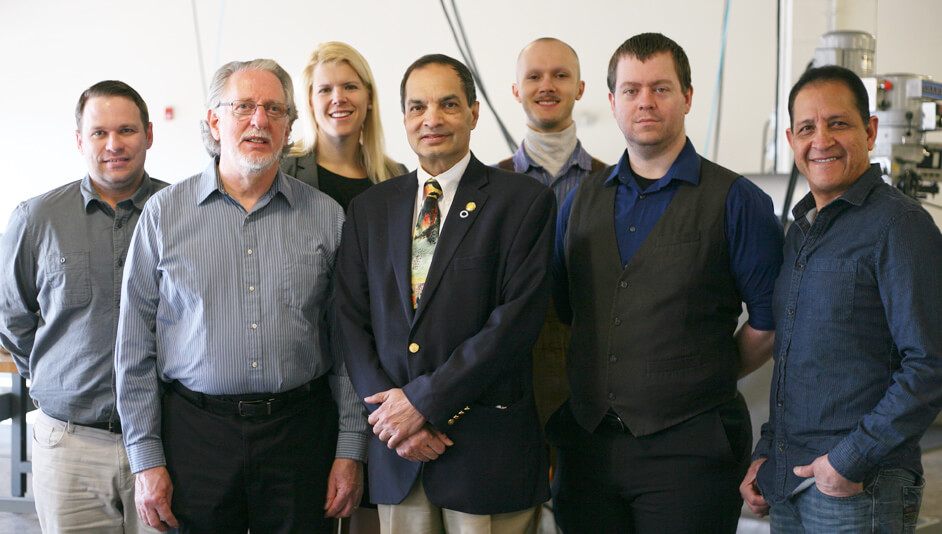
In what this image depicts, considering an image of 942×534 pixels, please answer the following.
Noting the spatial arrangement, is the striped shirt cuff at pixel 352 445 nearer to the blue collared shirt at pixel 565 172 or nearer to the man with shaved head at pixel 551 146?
the man with shaved head at pixel 551 146

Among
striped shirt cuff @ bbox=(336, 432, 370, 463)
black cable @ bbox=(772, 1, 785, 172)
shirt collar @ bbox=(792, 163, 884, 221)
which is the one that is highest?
black cable @ bbox=(772, 1, 785, 172)

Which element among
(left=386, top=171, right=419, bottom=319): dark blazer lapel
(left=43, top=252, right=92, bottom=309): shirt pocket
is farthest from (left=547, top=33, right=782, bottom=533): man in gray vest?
(left=43, top=252, right=92, bottom=309): shirt pocket

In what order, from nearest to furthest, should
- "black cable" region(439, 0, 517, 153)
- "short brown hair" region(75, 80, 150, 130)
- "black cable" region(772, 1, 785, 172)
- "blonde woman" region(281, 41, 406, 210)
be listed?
"short brown hair" region(75, 80, 150, 130), "blonde woman" region(281, 41, 406, 210), "black cable" region(772, 1, 785, 172), "black cable" region(439, 0, 517, 153)

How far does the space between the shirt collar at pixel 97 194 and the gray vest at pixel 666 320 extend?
1.25 m

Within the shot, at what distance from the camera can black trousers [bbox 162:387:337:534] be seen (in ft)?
6.17

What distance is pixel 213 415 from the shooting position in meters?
1.90

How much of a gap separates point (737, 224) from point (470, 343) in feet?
2.21

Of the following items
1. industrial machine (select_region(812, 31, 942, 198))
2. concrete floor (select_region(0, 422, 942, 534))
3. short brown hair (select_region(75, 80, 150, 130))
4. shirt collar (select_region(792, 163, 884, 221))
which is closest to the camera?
shirt collar (select_region(792, 163, 884, 221))

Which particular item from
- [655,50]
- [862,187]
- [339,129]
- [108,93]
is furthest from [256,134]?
[862,187]

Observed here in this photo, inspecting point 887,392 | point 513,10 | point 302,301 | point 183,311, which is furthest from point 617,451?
point 513,10

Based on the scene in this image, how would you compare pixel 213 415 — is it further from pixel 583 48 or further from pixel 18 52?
pixel 18 52

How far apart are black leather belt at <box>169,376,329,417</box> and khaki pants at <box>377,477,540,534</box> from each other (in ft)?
1.11

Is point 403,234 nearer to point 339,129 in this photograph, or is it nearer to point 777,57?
point 339,129

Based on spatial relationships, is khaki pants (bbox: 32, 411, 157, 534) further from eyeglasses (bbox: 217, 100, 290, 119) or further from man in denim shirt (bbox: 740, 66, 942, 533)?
man in denim shirt (bbox: 740, 66, 942, 533)
